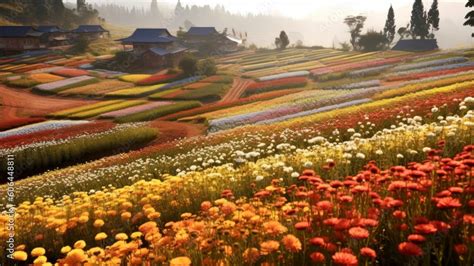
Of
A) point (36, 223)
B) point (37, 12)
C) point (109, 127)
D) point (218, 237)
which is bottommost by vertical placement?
point (109, 127)

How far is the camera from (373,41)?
88.2 m

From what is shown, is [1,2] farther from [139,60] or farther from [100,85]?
[100,85]

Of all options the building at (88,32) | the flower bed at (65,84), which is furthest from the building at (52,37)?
the flower bed at (65,84)

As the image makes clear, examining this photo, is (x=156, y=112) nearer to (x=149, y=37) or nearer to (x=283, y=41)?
(x=149, y=37)

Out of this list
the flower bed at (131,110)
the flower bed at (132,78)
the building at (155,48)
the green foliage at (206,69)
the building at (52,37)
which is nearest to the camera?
the flower bed at (131,110)

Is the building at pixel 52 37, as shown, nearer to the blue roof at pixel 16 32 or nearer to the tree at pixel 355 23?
the blue roof at pixel 16 32

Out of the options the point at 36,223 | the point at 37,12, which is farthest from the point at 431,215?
the point at 37,12

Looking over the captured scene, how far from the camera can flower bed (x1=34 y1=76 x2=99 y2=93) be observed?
54.5 metres

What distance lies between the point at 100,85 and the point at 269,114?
3640cm

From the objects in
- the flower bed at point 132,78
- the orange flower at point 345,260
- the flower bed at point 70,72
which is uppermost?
the orange flower at point 345,260

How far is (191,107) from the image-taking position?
146 ft

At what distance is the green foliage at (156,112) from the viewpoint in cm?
3831

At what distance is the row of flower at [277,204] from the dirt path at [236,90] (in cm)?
4070

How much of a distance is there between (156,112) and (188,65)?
27441 millimetres
